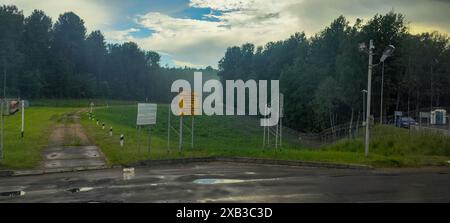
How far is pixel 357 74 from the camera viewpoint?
72.3 meters

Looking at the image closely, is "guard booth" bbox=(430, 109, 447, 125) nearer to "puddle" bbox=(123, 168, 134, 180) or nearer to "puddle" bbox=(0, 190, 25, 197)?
"puddle" bbox=(123, 168, 134, 180)

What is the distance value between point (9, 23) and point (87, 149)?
341 ft

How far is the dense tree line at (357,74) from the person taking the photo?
72.3 m

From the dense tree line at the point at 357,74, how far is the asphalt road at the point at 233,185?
5390 centimetres

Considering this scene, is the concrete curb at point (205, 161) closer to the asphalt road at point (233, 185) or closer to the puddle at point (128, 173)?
the asphalt road at point (233, 185)

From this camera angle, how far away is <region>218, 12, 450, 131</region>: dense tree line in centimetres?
7231

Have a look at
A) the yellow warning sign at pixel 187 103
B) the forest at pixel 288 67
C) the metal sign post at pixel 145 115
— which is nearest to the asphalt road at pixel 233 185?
the metal sign post at pixel 145 115

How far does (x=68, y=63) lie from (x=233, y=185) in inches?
5063

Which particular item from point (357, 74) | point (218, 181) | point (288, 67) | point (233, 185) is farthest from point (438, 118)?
point (288, 67)

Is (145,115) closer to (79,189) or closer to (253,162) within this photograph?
(253,162)

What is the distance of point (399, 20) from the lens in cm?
7306

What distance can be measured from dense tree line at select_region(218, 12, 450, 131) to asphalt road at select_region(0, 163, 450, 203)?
177ft

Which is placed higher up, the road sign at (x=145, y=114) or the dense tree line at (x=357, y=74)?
the dense tree line at (x=357, y=74)
